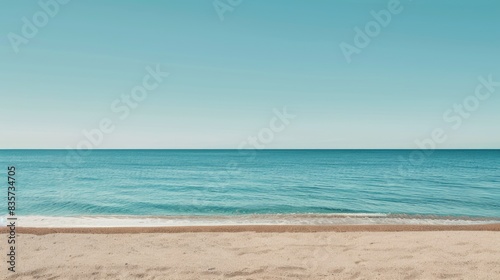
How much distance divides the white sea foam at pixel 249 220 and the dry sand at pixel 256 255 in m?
3.77

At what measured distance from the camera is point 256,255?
346 inches

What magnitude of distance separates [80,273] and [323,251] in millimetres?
6337

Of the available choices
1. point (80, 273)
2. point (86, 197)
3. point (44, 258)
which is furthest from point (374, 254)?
point (86, 197)

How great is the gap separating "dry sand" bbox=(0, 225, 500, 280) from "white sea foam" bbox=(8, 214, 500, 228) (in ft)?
12.4

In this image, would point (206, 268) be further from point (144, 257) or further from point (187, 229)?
point (187, 229)

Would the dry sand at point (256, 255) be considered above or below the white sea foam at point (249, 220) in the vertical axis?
above

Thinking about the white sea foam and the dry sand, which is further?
the white sea foam

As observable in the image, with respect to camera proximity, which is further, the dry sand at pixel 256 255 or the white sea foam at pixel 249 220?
the white sea foam at pixel 249 220

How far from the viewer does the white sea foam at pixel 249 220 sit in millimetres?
15523

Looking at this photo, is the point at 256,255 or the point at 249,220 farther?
the point at 249,220

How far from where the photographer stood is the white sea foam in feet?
50.9

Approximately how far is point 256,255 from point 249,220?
25.0ft

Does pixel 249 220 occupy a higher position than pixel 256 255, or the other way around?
pixel 256 255

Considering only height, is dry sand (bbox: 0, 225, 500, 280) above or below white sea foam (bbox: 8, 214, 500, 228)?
above
